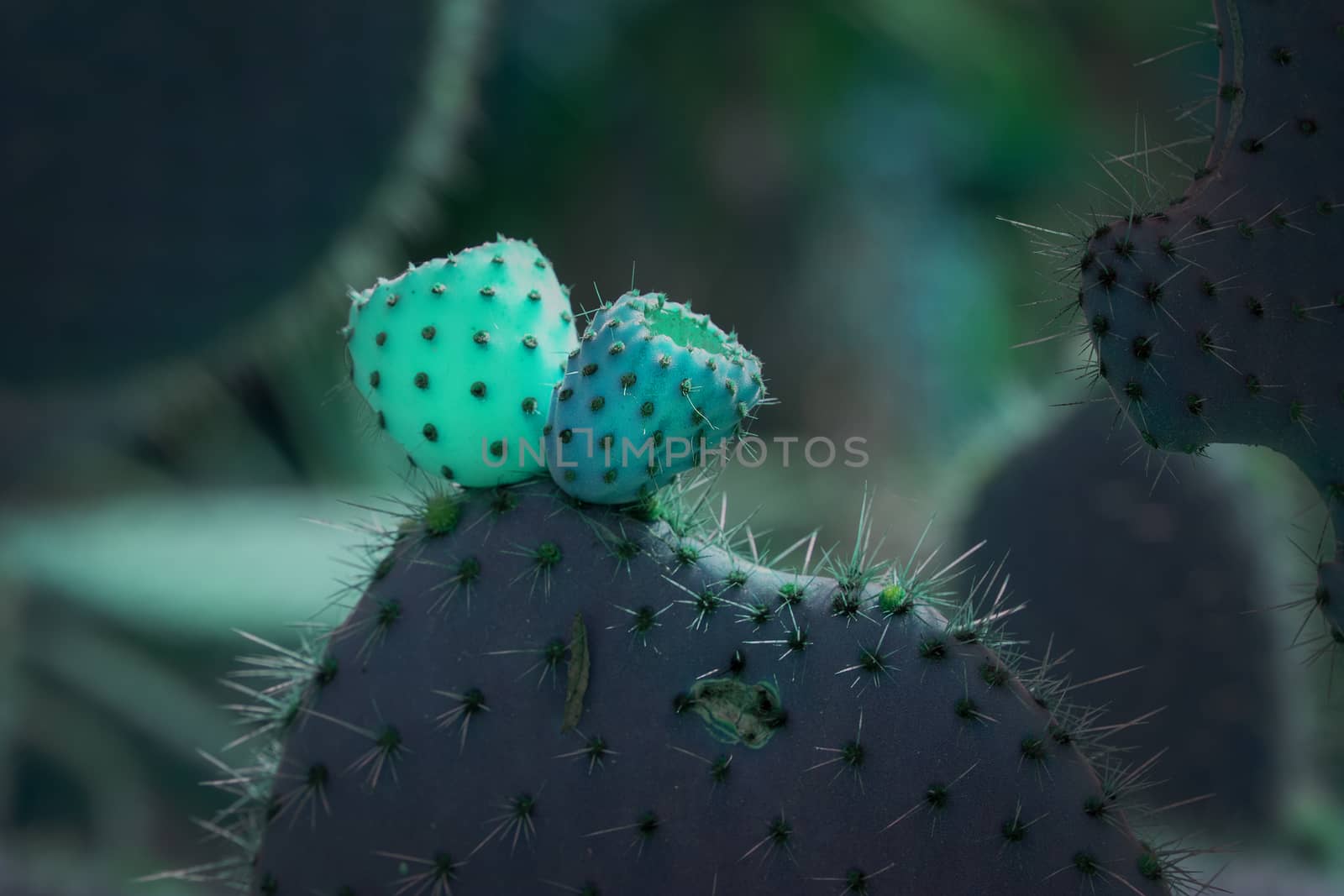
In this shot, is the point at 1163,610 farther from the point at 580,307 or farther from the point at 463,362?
the point at 463,362

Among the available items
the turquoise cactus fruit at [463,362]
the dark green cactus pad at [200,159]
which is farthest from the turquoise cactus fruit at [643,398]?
the dark green cactus pad at [200,159]

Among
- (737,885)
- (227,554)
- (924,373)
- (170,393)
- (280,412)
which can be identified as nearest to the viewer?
(737,885)

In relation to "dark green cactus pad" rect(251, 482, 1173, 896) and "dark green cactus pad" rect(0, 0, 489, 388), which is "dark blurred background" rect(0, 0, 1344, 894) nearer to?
"dark green cactus pad" rect(0, 0, 489, 388)

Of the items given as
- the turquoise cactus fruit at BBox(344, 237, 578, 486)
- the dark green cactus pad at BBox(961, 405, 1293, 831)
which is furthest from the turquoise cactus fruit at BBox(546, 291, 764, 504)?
the dark green cactus pad at BBox(961, 405, 1293, 831)

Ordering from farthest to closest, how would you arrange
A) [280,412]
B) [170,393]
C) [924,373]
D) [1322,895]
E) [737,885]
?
[924,373], [280,412], [170,393], [1322,895], [737,885]

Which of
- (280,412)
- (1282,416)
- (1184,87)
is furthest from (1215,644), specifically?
(1184,87)

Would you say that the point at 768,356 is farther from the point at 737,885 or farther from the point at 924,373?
the point at 737,885
